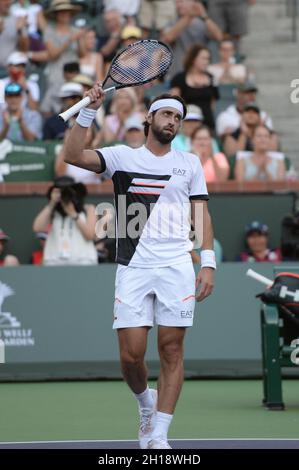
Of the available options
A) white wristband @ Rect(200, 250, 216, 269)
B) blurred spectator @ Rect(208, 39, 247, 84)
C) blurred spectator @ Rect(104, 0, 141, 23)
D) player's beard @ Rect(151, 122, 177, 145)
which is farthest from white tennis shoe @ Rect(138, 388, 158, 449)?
blurred spectator @ Rect(104, 0, 141, 23)

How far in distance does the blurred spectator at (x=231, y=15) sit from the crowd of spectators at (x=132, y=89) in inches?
0.5

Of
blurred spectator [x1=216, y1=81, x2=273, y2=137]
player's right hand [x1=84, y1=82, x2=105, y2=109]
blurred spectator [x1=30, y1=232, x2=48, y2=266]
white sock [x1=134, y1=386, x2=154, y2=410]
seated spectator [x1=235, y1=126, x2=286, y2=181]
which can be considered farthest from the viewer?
Result: blurred spectator [x1=216, y1=81, x2=273, y2=137]

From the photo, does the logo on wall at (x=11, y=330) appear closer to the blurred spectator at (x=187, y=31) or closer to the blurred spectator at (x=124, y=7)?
the blurred spectator at (x=187, y=31)

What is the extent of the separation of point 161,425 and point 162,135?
172 centimetres

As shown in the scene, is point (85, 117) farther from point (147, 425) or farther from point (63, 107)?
point (63, 107)

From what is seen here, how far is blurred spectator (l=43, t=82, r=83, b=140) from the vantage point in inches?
580

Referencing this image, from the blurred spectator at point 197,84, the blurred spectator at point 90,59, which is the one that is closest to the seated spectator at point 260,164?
the blurred spectator at point 197,84

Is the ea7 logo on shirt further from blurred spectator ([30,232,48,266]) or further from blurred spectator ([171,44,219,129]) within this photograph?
blurred spectator ([171,44,219,129])

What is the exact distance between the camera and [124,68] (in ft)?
26.8

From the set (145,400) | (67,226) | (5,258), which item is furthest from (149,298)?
(5,258)
